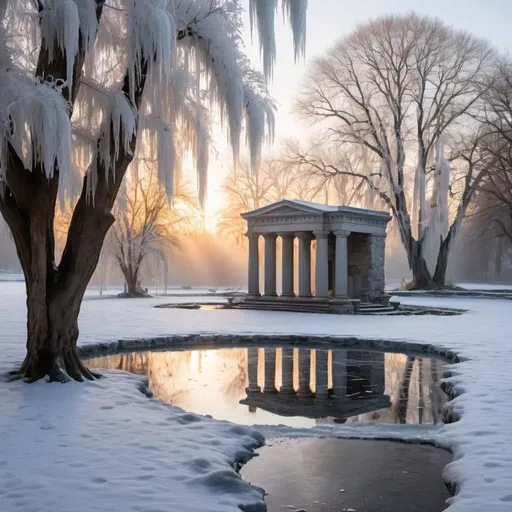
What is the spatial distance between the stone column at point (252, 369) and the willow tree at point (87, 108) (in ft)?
7.32

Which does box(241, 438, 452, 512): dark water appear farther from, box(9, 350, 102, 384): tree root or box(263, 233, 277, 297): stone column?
box(263, 233, 277, 297): stone column

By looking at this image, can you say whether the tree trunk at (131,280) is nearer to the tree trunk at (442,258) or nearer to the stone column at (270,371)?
the tree trunk at (442,258)

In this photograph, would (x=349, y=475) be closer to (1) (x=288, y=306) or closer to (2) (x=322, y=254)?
(2) (x=322, y=254)

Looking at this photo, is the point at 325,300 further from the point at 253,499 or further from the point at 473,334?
the point at 253,499

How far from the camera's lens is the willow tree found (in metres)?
6.30

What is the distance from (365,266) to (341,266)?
1854 mm

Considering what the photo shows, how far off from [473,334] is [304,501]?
32.8ft

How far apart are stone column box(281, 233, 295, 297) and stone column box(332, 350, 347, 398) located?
36.3 ft

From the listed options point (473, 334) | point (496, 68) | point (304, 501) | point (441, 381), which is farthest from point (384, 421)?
point (496, 68)

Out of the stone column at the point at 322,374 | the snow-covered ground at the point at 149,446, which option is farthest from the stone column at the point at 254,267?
the snow-covered ground at the point at 149,446

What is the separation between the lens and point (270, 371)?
9445 millimetres

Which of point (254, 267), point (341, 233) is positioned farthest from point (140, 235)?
point (341, 233)

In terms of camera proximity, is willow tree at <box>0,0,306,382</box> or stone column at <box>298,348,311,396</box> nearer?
willow tree at <box>0,0,306,382</box>

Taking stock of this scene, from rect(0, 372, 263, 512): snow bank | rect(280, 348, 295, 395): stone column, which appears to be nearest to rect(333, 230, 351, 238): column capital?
rect(280, 348, 295, 395): stone column
